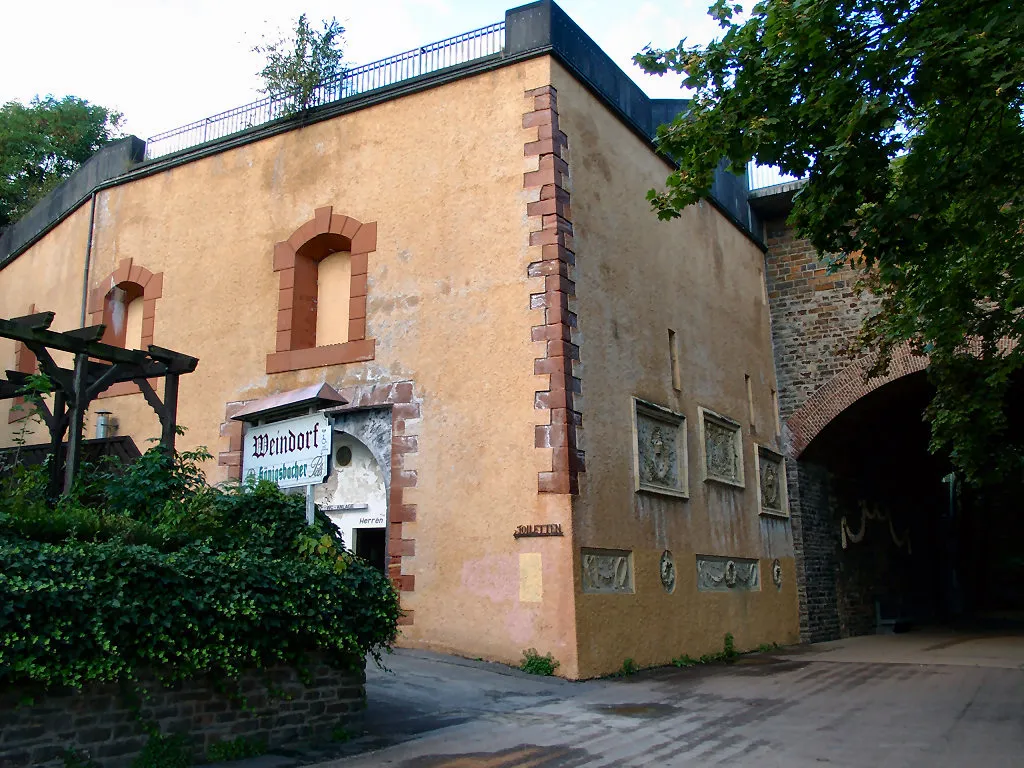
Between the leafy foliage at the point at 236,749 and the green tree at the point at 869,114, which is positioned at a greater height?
the green tree at the point at 869,114

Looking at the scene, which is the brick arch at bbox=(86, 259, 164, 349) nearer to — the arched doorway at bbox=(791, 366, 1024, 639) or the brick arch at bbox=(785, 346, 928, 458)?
the brick arch at bbox=(785, 346, 928, 458)

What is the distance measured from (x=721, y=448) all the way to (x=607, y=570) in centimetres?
439

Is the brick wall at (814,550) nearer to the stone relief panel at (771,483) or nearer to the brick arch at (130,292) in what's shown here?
the stone relief panel at (771,483)

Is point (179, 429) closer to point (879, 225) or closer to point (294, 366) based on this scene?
point (294, 366)

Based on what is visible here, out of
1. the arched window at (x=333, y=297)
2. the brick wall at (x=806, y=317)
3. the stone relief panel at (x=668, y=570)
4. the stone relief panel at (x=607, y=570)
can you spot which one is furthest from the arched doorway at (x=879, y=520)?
the arched window at (x=333, y=297)

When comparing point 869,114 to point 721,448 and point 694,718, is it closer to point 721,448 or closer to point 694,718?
point 694,718

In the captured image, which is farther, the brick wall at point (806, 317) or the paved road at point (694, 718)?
the brick wall at point (806, 317)

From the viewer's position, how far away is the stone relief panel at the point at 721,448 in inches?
536

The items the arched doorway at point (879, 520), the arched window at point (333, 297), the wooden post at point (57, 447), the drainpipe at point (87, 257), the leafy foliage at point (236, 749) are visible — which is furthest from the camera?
the arched doorway at point (879, 520)

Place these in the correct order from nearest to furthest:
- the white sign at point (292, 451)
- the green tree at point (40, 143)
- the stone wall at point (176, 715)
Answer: the stone wall at point (176, 715) → the white sign at point (292, 451) → the green tree at point (40, 143)

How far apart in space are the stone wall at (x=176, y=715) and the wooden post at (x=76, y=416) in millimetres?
2344

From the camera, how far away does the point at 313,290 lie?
12891 mm

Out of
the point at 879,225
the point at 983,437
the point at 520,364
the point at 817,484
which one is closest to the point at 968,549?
the point at 817,484

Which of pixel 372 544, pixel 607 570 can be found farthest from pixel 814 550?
pixel 372 544
